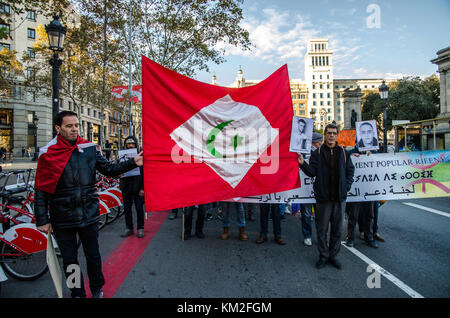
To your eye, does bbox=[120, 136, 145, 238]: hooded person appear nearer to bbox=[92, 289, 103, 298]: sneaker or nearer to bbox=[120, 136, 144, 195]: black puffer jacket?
bbox=[120, 136, 144, 195]: black puffer jacket

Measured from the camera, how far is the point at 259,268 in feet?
12.7

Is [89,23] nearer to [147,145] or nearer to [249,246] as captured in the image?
[147,145]

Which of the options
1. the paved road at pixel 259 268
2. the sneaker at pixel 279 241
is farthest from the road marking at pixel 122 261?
the sneaker at pixel 279 241

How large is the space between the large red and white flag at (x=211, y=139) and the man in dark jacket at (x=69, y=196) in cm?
74

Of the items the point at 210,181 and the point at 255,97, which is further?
the point at 255,97

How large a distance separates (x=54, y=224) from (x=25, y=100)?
4261 cm

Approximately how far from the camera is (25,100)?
3509 cm

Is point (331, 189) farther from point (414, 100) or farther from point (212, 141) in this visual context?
point (414, 100)

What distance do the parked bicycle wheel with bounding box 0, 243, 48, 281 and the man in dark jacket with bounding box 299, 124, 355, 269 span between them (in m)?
4.18

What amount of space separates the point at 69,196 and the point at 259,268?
2.85 metres

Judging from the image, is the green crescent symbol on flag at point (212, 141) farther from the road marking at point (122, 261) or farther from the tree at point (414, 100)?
the tree at point (414, 100)

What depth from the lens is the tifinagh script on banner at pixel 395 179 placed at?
16.7 feet

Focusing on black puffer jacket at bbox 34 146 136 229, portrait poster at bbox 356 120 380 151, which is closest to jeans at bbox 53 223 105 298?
black puffer jacket at bbox 34 146 136 229
